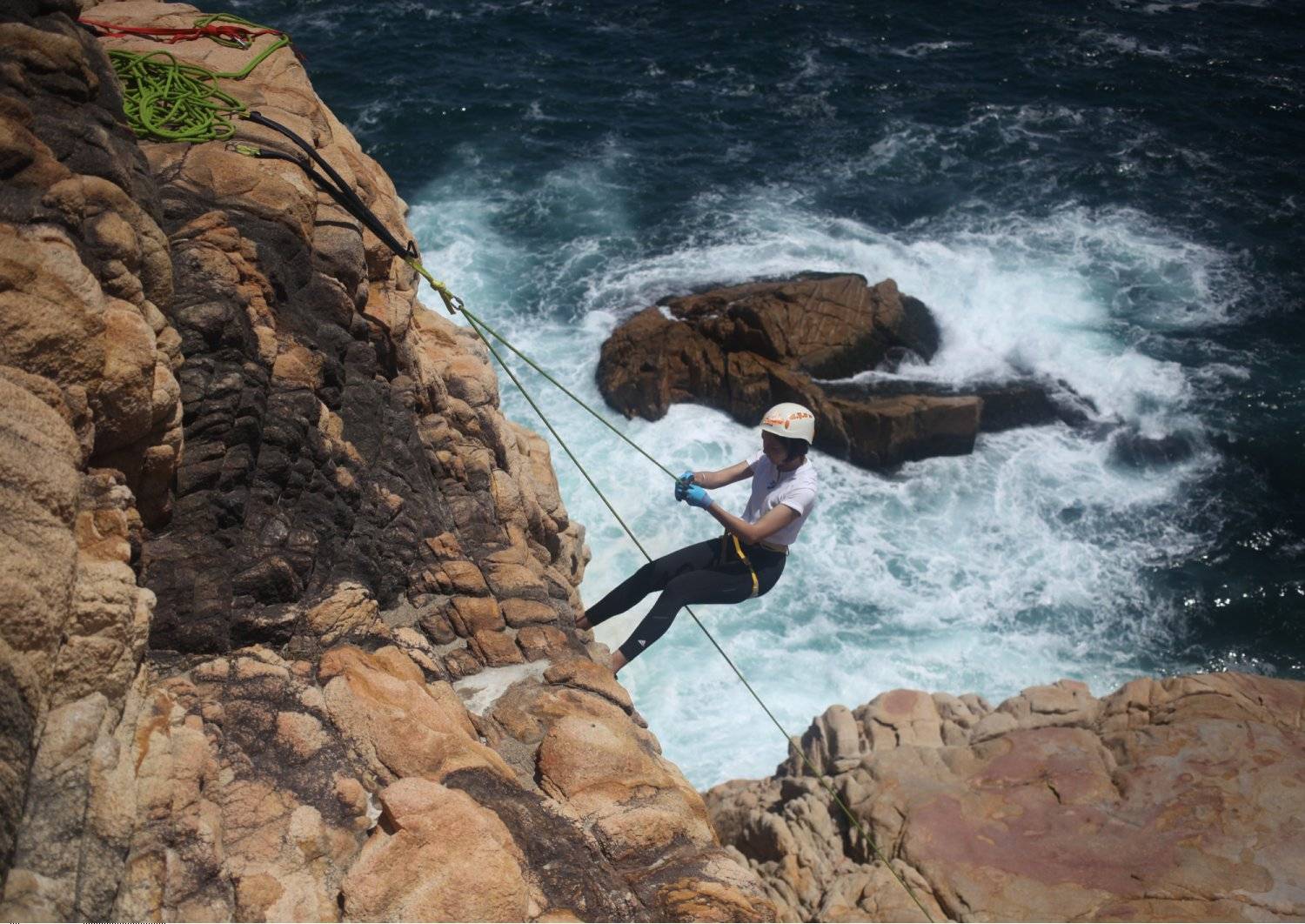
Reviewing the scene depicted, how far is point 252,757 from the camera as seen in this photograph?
16.5 ft

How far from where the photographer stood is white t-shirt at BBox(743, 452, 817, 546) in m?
7.93

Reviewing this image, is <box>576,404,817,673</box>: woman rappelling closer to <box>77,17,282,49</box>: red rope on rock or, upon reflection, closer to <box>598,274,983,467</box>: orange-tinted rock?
<box>77,17,282,49</box>: red rope on rock

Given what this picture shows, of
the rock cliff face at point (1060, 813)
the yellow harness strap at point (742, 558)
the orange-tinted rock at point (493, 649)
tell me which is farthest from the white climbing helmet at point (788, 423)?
the rock cliff face at point (1060, 813)

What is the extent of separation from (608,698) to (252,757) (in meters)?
2.51

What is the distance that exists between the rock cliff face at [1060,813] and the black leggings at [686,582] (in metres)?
2.64

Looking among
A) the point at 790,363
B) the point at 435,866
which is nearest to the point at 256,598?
the point at 435,866

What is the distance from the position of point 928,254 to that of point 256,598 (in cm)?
2005

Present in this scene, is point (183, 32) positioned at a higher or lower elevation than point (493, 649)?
higher

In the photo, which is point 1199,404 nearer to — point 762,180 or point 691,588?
point 762,180

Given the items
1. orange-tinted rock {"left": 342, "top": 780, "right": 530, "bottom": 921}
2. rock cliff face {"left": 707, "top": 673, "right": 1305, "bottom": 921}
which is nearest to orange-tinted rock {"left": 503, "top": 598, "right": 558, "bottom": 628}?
orange-tinted rock {"left": 342, "top": 780, "right": 530, "bottom": 921}

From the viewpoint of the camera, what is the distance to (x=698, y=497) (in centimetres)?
795

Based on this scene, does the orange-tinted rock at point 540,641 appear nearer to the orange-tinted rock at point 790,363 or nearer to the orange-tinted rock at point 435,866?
the orange-tinted rock at point 435,866

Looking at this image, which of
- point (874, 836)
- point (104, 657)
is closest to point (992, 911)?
point (874, 836)

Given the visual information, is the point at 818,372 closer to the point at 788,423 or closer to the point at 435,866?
the point at 788,423
